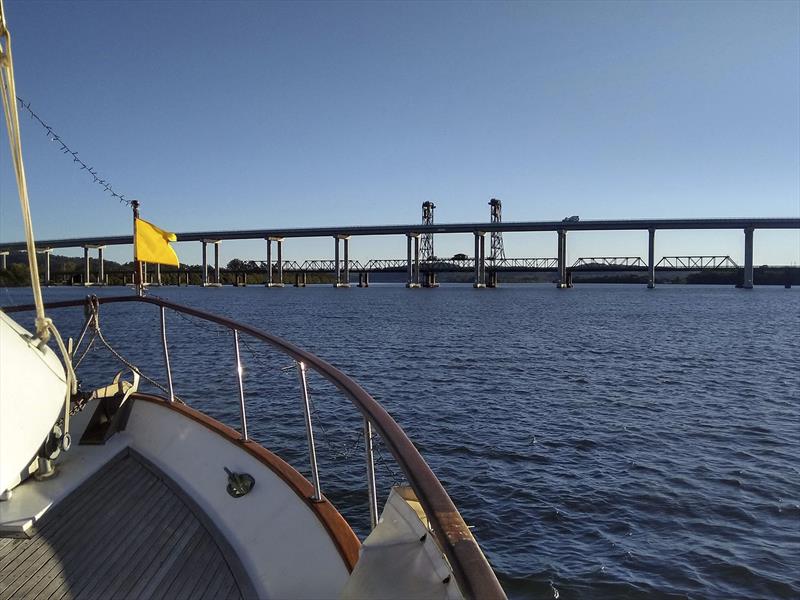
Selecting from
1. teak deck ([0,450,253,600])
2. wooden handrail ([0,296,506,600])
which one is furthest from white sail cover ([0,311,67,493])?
teak deck ([0,450,253,600])

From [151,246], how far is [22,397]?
4152 mm

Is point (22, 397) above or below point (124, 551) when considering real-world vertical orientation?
above

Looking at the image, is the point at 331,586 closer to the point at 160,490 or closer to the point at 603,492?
the point at 160,490

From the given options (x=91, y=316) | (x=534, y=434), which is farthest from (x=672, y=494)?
(x=91, y=316)

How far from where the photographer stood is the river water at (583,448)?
264 inches

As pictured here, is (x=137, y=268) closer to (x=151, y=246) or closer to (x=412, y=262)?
(x=151, y=246)

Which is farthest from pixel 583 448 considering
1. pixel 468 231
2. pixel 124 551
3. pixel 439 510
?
pixel 468 231

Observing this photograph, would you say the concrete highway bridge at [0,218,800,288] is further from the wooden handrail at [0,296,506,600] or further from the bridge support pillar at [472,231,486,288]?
the wooden handrail at [0,296,506,600]

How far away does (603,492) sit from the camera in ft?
28.3

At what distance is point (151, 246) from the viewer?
615 cm

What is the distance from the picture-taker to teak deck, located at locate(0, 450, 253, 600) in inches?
130

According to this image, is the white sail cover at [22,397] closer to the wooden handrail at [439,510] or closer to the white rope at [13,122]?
the white rope at [13,122]

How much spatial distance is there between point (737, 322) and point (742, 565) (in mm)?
42273

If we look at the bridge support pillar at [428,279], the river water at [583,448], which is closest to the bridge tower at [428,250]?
the bridge support pillar at [428,279]
